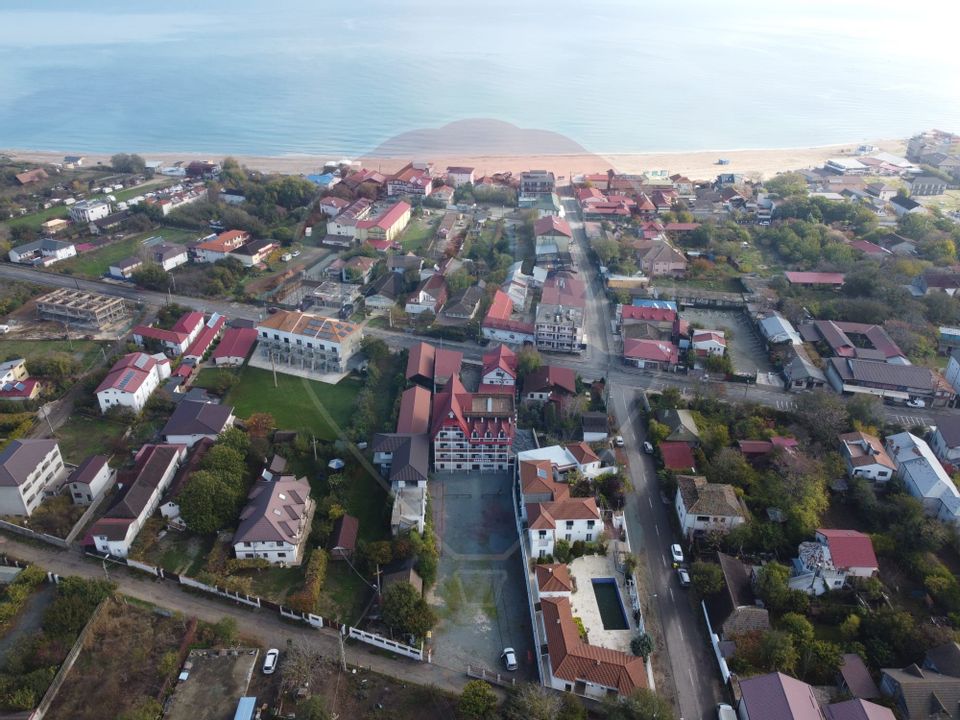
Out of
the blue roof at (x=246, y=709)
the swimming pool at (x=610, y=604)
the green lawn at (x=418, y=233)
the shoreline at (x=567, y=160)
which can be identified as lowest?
the shoreline at (x=567, y=160)

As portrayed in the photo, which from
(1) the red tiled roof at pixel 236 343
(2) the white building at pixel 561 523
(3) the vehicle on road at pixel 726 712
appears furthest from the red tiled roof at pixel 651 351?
(1) the red tiled roof at pixel 236 343

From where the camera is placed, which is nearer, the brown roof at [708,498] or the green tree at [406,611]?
the green tree at [406,611]

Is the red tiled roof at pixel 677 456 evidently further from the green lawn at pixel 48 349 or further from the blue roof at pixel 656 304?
the green lawn at pixel 48 349

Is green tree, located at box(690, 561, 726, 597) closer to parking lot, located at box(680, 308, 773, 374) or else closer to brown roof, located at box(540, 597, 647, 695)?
brown roof, located at box(540, 597, 647, 695)

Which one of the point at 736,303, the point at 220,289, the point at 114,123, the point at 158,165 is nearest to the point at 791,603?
the point at 736,303

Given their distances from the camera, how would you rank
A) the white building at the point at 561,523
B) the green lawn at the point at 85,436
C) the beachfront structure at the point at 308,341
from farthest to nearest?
the beachfront structure at the point at 308,341, the green lawn at the point at 85,436, the white building at the point at 561,523

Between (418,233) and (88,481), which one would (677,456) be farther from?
(418,233)

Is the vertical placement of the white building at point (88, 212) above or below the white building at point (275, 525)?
below
